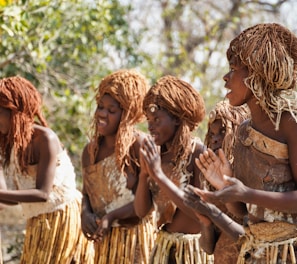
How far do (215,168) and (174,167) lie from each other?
3.49ft

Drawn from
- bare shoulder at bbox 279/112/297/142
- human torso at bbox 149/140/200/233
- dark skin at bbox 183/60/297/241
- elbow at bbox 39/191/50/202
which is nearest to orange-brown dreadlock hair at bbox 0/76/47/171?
elbow at bbox 39/191/50/202

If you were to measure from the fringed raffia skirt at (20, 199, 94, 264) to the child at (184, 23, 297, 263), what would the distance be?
2.22 metres

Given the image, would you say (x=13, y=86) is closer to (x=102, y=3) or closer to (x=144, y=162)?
(x=144, y=162)

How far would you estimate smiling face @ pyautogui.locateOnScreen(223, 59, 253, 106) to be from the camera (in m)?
3.61

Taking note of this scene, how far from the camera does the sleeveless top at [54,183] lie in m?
5.49

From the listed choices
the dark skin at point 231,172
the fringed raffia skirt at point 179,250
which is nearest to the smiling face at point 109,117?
the fringed raffia skirt at point 179,250

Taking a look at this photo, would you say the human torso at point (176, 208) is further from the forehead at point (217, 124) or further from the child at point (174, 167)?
the forehead at point (217, 124)

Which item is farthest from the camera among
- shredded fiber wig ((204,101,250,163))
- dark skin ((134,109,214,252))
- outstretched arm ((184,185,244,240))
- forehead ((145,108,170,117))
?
forehead ((145,108,170,117))

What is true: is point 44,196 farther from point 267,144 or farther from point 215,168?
point 267,144

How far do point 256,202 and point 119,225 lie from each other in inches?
79.3

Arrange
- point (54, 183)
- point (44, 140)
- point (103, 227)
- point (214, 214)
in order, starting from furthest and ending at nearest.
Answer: point (54, 183) < point (44, 140) < point (103, 227) < point (214, 214)

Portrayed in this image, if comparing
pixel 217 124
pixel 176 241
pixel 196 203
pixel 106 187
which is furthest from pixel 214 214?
pixel 106 187

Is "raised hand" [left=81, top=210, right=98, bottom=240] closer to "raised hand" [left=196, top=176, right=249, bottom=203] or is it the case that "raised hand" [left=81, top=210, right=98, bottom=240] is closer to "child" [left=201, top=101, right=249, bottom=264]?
"child" [left=201, top=101, right=249, bottom=264]

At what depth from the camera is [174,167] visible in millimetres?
4664
